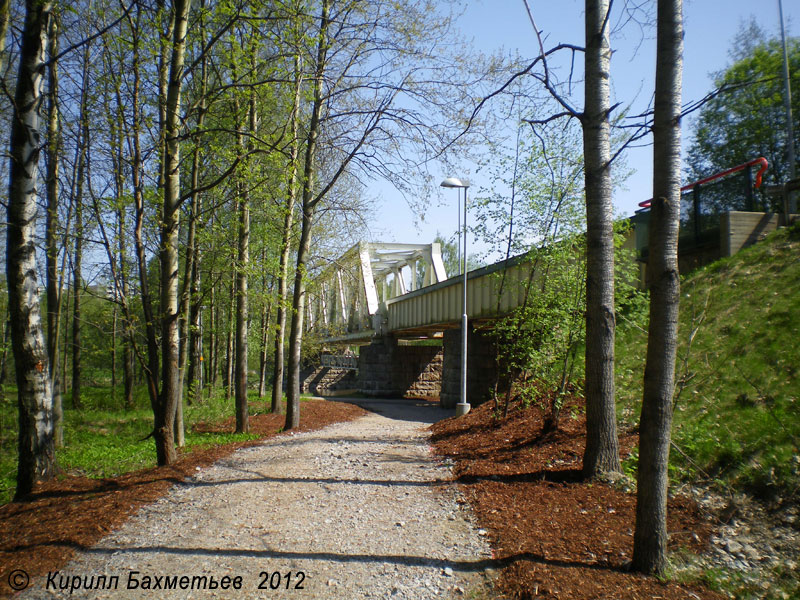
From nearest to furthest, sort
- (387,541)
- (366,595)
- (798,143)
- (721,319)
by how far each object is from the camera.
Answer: (366,595), (387,541), (721,319), (798,143)

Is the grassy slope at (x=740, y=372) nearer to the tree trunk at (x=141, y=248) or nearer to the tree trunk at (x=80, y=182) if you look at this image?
the tree trunk at (x=141, y=248)

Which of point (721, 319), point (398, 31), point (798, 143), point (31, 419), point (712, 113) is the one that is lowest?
point (31, 419)

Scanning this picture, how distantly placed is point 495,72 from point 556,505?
507 centimetres

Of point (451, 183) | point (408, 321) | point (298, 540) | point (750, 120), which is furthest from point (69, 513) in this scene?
point (750, 120)

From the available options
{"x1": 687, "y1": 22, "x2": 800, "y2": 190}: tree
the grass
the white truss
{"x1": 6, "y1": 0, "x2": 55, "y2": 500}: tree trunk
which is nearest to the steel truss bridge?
the white truss

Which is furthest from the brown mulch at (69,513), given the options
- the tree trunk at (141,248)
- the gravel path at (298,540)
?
the tree trunk at (141,248)

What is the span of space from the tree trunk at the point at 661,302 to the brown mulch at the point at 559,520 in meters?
0.34

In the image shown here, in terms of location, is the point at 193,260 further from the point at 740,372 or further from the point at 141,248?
the point at 740,372

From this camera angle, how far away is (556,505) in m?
5.57

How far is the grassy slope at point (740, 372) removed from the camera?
17.8 ft

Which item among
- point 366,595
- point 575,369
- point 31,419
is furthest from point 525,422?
point 31,419

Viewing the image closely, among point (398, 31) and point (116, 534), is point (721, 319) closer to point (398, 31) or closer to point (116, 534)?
point (398, 31)

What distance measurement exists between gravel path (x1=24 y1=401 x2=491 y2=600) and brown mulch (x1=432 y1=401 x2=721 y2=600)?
0.30 m

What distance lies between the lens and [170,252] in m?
7.68
